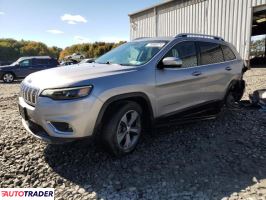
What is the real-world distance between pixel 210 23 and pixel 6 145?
16.8 meters

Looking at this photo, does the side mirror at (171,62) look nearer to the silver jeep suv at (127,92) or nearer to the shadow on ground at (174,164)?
the silver jeep suv at (127,92)

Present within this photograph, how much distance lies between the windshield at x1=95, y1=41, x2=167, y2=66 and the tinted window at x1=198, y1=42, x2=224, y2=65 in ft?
3.28

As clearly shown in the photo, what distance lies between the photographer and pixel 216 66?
5.41 metres

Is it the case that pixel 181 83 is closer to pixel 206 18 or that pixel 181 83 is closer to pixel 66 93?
pixel 66 93

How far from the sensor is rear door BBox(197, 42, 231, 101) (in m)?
5.11

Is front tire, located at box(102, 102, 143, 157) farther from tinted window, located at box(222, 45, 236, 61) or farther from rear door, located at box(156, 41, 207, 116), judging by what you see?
tinted window, located at box(222, 45, 236, 61)

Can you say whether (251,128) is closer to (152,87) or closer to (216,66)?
(216,66)

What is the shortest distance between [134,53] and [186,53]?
95 centimetres

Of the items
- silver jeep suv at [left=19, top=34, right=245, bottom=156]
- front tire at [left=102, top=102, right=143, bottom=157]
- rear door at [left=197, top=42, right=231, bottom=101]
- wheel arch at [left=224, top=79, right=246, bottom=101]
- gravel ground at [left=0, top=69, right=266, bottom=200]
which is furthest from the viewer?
wheel arch at [left=224, top=79, right=246, bottom=101]

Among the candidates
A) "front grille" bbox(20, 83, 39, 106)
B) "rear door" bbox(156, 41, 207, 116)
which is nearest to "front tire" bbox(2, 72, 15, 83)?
"front grille" bbox(20, 83, 39, 106)

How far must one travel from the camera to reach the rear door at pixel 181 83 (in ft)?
13.7

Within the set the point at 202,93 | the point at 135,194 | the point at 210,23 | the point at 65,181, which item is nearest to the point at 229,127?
the point at 202,93

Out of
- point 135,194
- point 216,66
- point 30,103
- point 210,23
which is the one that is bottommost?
point 135,194

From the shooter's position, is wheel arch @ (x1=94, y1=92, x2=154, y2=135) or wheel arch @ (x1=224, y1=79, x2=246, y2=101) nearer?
wheel arch @ (x1=94, y1=92, x2=154, y2=135)
